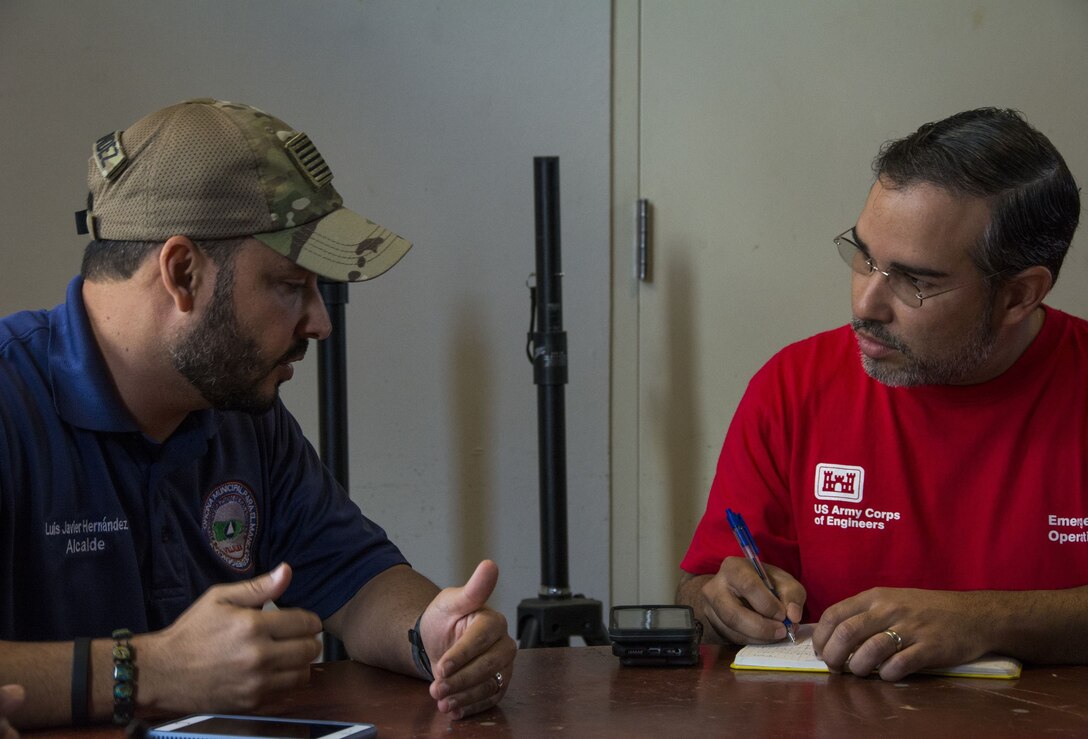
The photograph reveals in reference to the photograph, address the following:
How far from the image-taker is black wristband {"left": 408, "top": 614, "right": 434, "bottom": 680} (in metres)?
1.55

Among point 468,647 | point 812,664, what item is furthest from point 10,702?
point 812,664

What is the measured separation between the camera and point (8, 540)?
1514 millimetres

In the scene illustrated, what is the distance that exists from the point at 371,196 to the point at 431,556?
2.95ft

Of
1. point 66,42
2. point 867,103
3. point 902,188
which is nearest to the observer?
point 902,188

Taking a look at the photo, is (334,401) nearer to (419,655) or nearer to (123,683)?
(419,655)

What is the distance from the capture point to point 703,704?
1415 mm

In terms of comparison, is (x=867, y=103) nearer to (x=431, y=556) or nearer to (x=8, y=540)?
(x=431, y=556)

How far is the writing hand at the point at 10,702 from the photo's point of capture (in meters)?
1.23

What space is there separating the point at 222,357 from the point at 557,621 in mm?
1334

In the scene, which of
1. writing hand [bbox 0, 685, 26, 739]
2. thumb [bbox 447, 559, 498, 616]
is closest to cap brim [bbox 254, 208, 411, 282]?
thumb [bbox 447, 559, 498, 616]

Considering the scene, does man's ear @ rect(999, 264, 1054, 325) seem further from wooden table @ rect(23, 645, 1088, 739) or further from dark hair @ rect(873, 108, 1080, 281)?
wooden table @ rect(23, 645, 1088, 739)

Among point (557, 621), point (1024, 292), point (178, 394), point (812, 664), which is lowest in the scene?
point (557, 621)

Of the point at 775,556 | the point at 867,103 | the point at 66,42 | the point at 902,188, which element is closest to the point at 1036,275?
the point at 902,188

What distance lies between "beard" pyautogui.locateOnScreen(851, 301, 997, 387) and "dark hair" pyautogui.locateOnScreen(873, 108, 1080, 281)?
0.11 m
